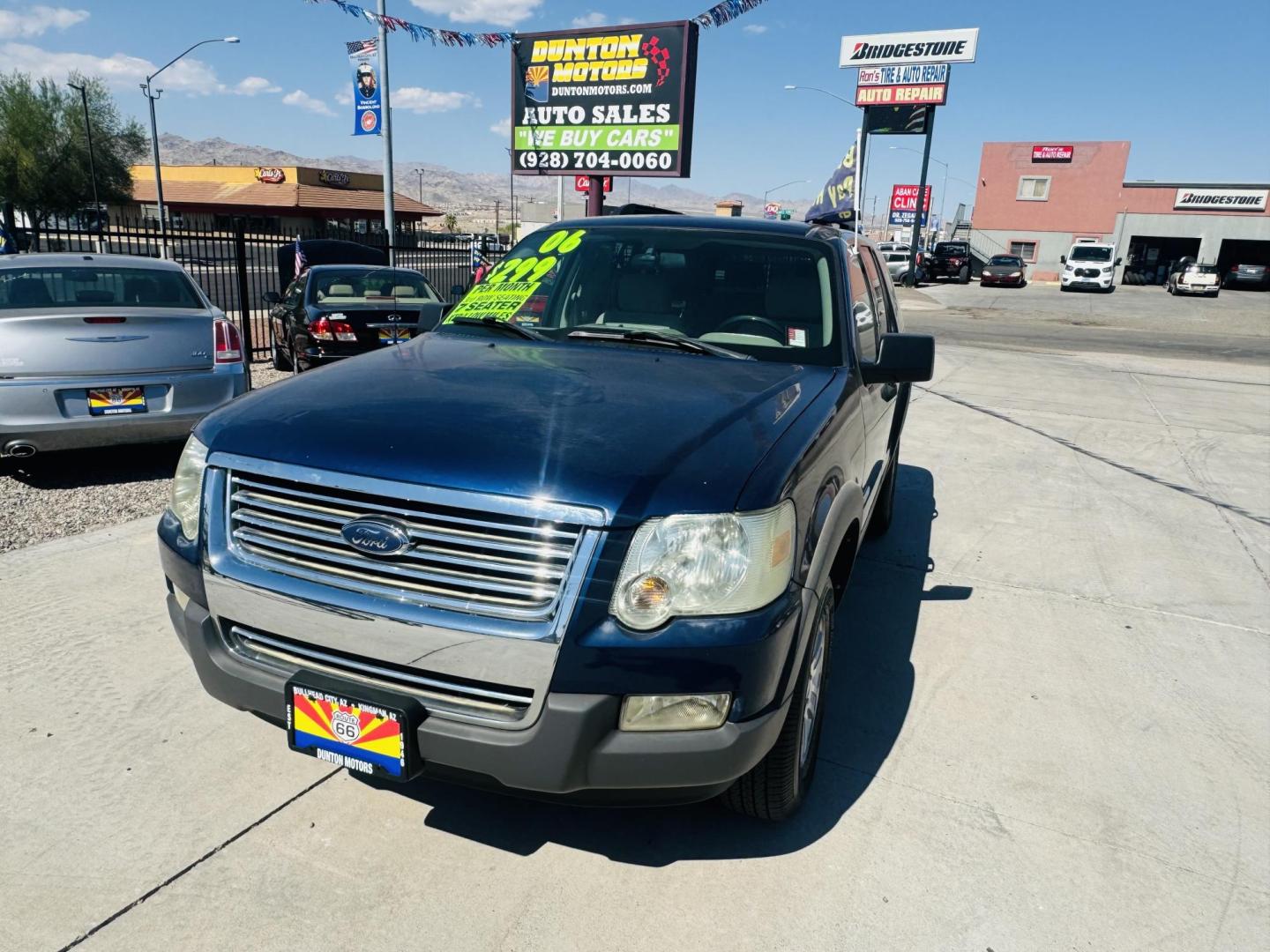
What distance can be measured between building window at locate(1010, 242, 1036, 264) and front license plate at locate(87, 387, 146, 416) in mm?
55680

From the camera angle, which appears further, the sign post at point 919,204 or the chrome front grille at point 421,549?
the sign post at point 919,204

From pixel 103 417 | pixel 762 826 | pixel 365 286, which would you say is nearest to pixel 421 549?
pixel 762 826

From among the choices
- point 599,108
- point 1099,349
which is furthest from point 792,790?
point 1099,349

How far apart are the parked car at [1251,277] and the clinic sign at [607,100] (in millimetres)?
42359

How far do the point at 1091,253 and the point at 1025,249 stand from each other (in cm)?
1420

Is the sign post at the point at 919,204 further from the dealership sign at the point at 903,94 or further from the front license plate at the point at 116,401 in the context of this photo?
the front license plate at the point at 116,401

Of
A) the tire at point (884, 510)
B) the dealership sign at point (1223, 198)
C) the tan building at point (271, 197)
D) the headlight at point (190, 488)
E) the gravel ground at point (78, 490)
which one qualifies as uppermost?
the dealership sign at point (1223, 198)

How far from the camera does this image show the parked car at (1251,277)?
44688mm

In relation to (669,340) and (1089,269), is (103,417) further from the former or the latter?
(1089,269)

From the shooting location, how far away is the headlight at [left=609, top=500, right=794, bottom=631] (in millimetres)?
2021

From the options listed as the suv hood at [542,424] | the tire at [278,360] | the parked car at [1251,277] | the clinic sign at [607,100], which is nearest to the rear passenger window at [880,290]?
the suv hood at [542,424]

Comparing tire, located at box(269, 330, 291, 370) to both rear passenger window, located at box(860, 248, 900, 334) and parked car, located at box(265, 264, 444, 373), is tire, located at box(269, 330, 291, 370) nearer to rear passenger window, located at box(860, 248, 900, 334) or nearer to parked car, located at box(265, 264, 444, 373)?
parked car, located at box(265, 264, 444, 373)

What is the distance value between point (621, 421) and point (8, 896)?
2.09 meters

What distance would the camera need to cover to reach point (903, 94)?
44.1 metres
